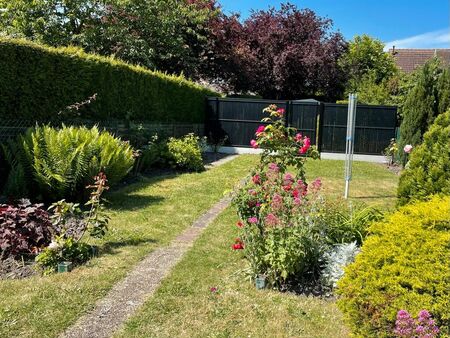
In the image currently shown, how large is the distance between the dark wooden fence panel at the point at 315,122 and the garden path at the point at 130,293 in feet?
35.9

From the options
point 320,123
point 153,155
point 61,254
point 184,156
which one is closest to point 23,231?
point 61,254

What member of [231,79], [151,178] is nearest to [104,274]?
[151,178]

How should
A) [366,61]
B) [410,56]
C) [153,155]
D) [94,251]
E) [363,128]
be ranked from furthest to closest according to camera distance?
[410,56] < [366,61] < [363,128] < [153,155] < [94,251]

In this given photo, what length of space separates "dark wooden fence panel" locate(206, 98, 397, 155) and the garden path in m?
Answer: 11.0

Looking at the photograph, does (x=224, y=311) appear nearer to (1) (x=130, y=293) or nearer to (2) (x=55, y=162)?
(1) (x=130, y=293)

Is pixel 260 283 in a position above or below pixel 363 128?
below

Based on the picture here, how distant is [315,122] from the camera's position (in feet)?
49.3

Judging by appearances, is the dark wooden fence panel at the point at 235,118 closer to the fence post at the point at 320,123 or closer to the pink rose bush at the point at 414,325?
the fence post at the point at 320,123

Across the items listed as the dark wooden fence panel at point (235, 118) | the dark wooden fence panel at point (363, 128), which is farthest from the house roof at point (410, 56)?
the dark wooden fence panel at point (235, 118)

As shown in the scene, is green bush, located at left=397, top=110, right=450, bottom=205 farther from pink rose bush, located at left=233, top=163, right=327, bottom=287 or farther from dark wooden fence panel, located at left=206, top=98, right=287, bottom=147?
dark wooden fence panel, located at left=206, top=98, right=287, bottom=147

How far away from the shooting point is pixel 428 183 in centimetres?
371

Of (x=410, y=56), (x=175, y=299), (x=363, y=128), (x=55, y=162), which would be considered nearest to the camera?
(x=175, y=299)

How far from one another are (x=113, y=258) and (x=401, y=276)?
2804 millimetres

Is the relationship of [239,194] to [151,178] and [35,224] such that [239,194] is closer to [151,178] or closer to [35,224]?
[35,224]
